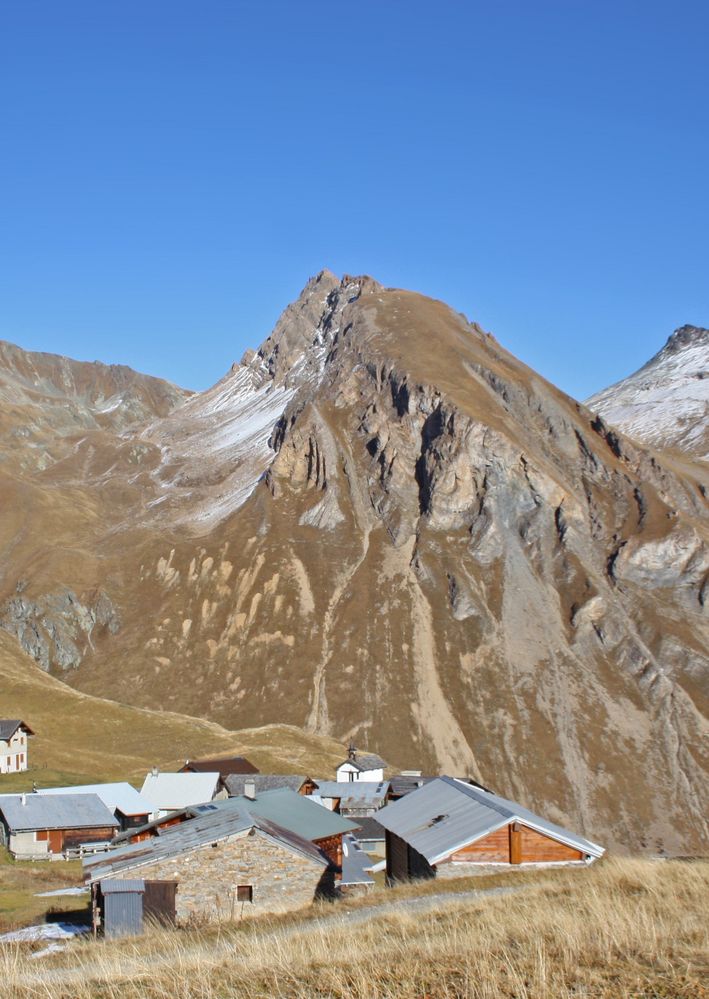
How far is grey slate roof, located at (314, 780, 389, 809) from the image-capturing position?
73312 mm

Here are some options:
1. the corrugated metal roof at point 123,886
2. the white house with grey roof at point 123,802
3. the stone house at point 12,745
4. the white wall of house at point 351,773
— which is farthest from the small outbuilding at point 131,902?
the white wall of house at point 351,773

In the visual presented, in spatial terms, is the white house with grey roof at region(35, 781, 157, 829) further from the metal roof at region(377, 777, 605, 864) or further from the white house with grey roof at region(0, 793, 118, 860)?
the metal roof at region(377, 777, 605, 864)

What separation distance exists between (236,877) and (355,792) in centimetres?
4675

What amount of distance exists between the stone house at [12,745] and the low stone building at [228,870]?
159 feet

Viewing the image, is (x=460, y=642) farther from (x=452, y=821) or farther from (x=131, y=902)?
(x=131, y=902)

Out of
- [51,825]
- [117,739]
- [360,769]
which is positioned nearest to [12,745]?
[117,739]

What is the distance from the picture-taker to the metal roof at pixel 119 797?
6100cm

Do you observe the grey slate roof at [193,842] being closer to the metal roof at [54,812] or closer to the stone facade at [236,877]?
the stone facade at [236,877]

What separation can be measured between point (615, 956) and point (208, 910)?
21.6 metres

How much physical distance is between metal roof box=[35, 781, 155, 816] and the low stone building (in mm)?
30742

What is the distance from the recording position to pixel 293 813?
42.2 m

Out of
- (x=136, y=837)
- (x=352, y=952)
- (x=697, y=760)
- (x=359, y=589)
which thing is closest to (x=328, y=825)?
(x=136, y=837)

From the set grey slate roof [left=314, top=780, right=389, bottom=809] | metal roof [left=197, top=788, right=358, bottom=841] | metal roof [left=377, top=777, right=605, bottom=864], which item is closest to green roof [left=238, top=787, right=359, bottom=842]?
metal roof [left=197, top=788, right=358, bottom=841]

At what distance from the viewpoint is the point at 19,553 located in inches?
7549
